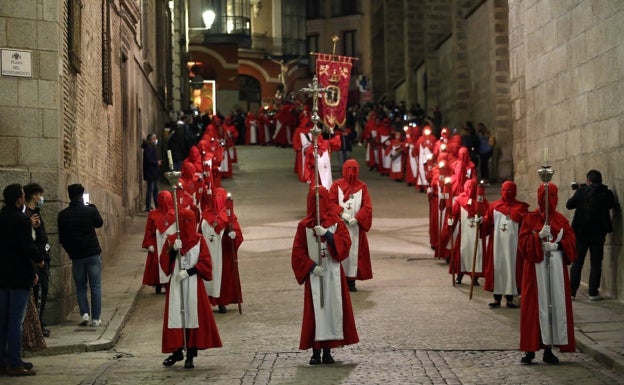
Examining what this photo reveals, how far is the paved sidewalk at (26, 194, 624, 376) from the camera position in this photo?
A: 11.9 metres

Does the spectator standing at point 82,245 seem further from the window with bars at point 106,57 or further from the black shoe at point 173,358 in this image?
the window with bars at point 106,57

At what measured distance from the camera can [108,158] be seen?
66.1 ft

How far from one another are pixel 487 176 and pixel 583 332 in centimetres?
1798

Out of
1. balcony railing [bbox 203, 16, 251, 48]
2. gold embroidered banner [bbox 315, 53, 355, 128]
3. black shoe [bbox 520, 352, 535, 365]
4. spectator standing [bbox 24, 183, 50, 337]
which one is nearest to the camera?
black shoe [bbox 520, 352, 535, 365]

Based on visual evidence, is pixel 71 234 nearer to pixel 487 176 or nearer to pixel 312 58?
pixel 487 176

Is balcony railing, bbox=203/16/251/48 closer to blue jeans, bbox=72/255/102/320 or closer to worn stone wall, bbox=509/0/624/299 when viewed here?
worn stone wall, bbox=509/0/624/299

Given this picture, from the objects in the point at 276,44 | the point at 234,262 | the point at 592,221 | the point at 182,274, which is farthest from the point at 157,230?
the point at 276,44

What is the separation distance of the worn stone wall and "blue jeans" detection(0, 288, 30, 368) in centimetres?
785

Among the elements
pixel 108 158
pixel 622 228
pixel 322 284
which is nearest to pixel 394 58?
pixel 108 158

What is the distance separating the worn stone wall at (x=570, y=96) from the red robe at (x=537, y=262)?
348cm

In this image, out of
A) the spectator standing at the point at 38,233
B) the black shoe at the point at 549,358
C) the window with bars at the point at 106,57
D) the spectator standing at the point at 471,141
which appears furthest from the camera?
the spectator standing at the point at 471,141

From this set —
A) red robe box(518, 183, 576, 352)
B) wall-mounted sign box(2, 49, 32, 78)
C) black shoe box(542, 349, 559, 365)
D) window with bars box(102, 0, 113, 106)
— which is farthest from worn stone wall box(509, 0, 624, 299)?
wall-mounted sign box(2, 49, 32, 78)

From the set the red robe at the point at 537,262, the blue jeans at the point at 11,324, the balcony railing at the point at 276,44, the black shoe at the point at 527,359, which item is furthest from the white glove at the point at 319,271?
the balcony railing at the point at 276,44

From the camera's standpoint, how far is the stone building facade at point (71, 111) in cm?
1393
